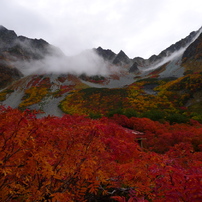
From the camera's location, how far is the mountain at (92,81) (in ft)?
129

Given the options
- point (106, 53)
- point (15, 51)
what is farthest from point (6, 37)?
point (106, 53)

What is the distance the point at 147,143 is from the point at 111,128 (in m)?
7.46

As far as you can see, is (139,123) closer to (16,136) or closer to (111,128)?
(111,128)

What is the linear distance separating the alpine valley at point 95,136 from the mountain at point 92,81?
466mm

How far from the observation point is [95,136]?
4266mm

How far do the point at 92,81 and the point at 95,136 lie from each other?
328ft

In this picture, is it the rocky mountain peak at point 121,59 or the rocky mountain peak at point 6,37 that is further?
the rocky mountain peak at point 121,59

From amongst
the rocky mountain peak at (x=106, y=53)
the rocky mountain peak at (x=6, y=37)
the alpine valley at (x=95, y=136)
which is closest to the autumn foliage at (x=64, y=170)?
the alpine valley at (x=95, y=136)

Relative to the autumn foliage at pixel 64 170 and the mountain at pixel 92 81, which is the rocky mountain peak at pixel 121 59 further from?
the autumn foliage at pixel 64 170

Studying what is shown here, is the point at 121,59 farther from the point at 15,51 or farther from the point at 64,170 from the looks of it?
the point at 64,170

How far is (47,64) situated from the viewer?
126500 mm

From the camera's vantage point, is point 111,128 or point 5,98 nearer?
point 111,128

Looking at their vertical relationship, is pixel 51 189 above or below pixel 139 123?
above

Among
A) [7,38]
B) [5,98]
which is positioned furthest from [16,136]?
[7,38]
